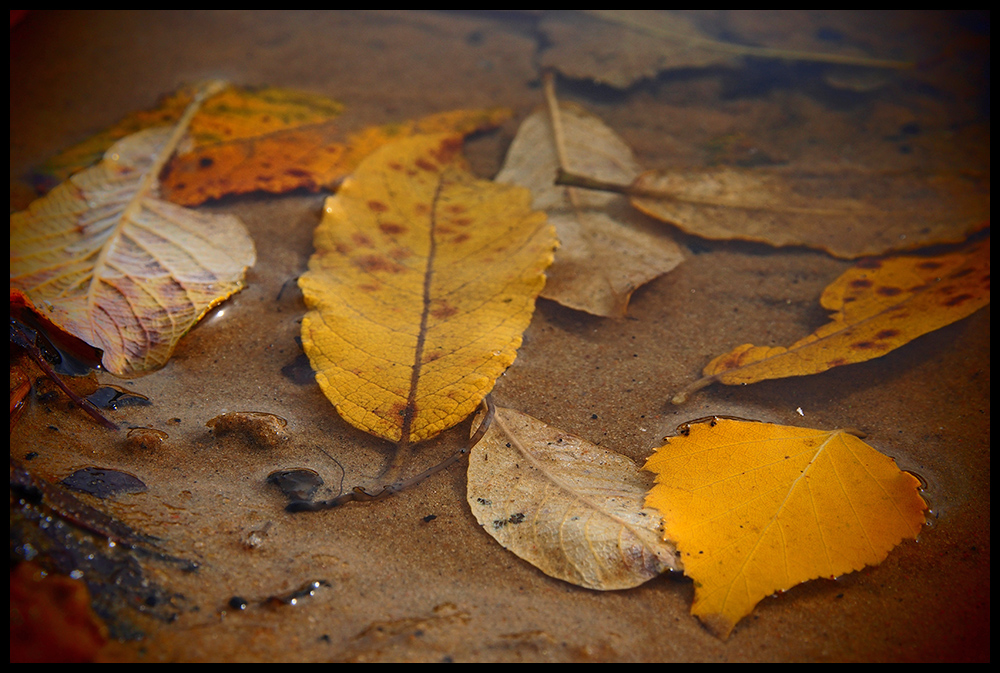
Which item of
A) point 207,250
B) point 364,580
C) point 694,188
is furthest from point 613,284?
point 207,250

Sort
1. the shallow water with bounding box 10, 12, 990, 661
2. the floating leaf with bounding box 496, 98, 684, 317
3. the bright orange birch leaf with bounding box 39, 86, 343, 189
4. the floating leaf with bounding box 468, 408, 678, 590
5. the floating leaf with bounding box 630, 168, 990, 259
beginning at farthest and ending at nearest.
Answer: the bright orange birch leaf with bounding box 39, 86, 343, 189 → the floating leaf with bounding box 630, 168, 990, 259 → the floating leaf with bounding box 496, 98, 684, 317 → the floating leaf with bounding box 468, 408, 678, 590 → the shallow water with bounding box 10, 12, 990, 661

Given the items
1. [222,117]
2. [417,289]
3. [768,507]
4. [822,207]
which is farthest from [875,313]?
Result: [222,117]

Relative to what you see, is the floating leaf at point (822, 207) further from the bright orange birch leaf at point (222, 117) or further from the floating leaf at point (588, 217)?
the bright orange birch leaf at point (222, 117)

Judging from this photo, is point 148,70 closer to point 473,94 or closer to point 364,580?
point 473,94

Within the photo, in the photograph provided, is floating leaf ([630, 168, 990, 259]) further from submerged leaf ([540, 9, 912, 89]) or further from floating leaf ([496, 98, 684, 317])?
submerged leaf ([540, 9, 912, 89])

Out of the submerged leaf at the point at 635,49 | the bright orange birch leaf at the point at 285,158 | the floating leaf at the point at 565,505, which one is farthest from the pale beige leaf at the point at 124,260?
the submerged leaf at the point at 635,49

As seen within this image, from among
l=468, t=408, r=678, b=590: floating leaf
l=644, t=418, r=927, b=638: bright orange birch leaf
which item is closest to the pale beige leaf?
l=468, t=408, r=678, b=590: floating leaf

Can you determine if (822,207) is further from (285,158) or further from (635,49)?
(285,158)
